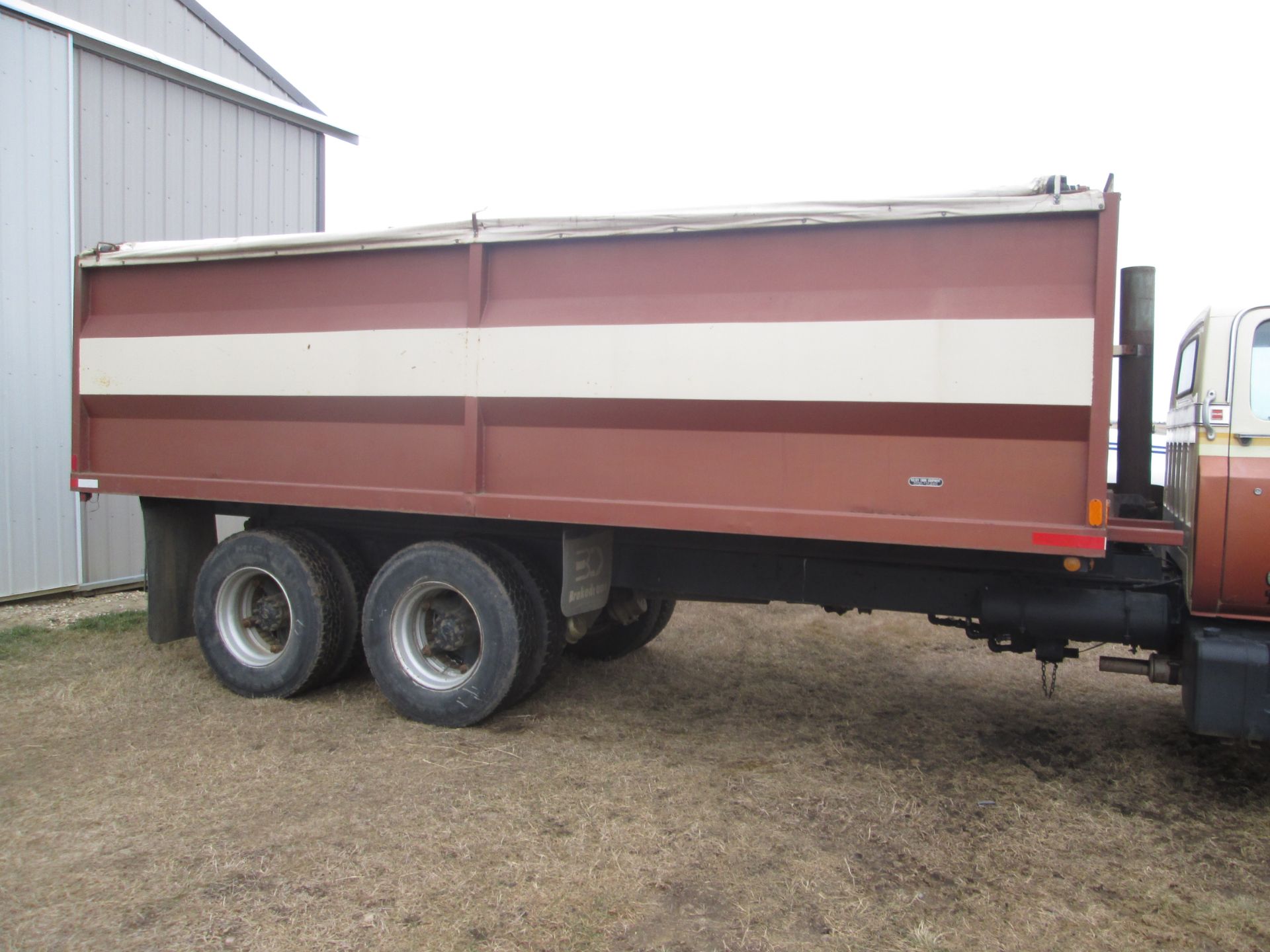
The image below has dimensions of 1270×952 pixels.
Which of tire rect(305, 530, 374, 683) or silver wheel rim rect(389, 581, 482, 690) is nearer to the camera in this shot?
silver wheel rim rect(389, 581, 482, 690)

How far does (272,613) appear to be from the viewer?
227 inches

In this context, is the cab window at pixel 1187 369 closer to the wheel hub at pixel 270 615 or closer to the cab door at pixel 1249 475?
the cab door at pixel 1249 475

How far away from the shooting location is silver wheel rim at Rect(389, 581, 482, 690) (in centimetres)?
523

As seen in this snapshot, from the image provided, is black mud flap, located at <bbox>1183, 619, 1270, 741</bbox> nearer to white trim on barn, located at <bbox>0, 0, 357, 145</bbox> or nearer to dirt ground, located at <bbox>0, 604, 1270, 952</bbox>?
dirt ground, located at <bbox>0, 604, 1270, 952</bbox>

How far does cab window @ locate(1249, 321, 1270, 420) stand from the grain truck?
0.01m

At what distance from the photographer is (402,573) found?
5234mm

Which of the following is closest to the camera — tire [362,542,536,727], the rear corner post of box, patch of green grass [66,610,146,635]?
tire [362,542,536,727]

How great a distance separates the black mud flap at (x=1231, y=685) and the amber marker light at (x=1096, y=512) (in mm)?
906

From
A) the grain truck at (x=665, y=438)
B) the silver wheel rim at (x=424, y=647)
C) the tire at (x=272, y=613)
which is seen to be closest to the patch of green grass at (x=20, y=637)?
the grain truck at (x=665, y=438)

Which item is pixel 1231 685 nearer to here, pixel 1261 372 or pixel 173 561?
pixel 1261 372

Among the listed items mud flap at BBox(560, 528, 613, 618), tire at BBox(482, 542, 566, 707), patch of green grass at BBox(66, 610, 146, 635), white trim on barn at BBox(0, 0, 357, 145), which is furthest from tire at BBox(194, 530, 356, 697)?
white trim on barn at BBox(0, 0, 357, 145)

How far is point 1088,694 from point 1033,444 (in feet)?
9.26

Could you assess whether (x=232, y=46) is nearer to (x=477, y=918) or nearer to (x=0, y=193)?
(x=0, y=193)

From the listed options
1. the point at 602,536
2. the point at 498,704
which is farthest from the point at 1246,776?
the point at 498,704
